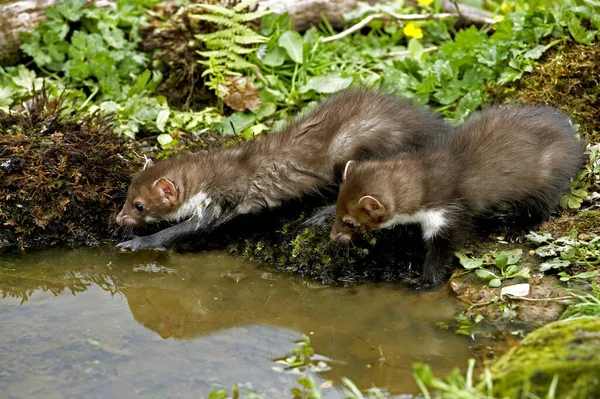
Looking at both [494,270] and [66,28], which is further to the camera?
[66,28]

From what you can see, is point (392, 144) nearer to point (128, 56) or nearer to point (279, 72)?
point (279, 72)

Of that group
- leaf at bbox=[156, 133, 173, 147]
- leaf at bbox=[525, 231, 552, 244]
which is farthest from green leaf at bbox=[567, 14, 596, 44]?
leaf at bbox=[156, 133, 173, 147]

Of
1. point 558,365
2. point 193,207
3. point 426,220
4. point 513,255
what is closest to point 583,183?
point 513,255

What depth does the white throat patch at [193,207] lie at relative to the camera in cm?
860

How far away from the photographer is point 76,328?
6480 mm

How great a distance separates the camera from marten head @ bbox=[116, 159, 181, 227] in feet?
27.9

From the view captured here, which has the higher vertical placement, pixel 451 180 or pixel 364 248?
pixel 451 180

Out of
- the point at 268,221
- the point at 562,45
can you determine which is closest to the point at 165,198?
the point at 268,221

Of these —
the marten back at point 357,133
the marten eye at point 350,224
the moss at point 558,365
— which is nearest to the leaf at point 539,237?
the marten back at point 357,133

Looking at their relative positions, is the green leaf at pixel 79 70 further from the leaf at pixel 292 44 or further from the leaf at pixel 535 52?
the leaf at pixel 535 52

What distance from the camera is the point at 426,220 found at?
7.38 meters

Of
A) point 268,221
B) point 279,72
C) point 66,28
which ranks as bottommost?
point 268,221

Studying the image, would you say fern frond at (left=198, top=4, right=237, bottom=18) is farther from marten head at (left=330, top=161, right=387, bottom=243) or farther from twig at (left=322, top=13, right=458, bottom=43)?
marten head at (left=330, top=161, right=387, bottom=243)

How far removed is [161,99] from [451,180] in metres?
5.35
